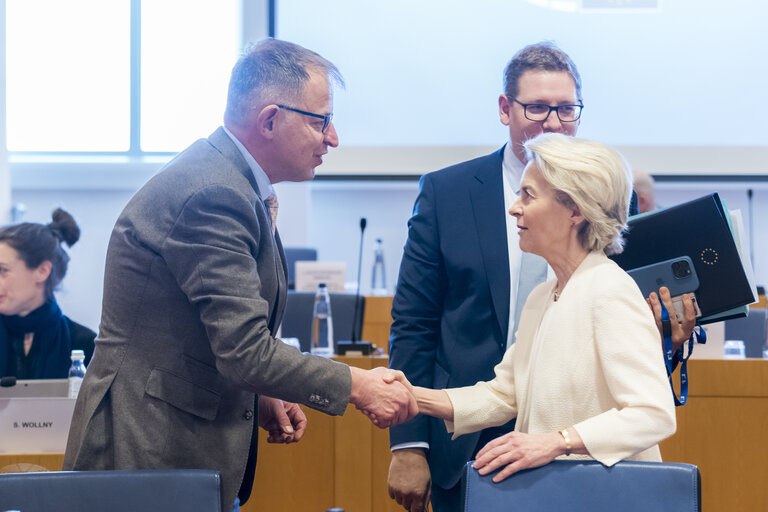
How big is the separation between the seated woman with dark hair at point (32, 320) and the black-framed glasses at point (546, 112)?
220 centimetres

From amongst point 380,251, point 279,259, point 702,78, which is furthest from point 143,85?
point 279,259

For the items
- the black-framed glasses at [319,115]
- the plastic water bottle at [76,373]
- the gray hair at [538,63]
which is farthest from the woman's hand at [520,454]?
the plastic water bottle at [76,373]

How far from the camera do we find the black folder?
189cm

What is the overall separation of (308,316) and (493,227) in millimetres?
2483

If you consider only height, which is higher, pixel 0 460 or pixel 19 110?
pixel 19 110

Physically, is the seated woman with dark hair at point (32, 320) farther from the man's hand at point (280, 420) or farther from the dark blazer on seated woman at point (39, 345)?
the man's hand at point (280, 420)

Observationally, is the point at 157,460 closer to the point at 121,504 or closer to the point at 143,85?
the point at 121,504

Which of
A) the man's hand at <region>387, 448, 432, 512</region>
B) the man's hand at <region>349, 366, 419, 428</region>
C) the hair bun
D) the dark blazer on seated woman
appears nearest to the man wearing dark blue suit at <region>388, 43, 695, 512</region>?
the man's hand at <region>387, 448, 432, 512</region>

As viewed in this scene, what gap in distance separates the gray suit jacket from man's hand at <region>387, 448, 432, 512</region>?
38 centimetres

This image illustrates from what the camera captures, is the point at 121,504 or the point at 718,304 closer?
the point at 121,504

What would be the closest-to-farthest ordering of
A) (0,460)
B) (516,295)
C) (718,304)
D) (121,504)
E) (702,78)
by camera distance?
1. (121,504)
2. (718,304)
3. (516,295)
4. (0,460)
5. (702,78)

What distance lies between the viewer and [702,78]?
612 centimetres

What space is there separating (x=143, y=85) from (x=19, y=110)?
114 cm

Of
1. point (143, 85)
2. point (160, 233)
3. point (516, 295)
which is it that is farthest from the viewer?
point (143, 85)
